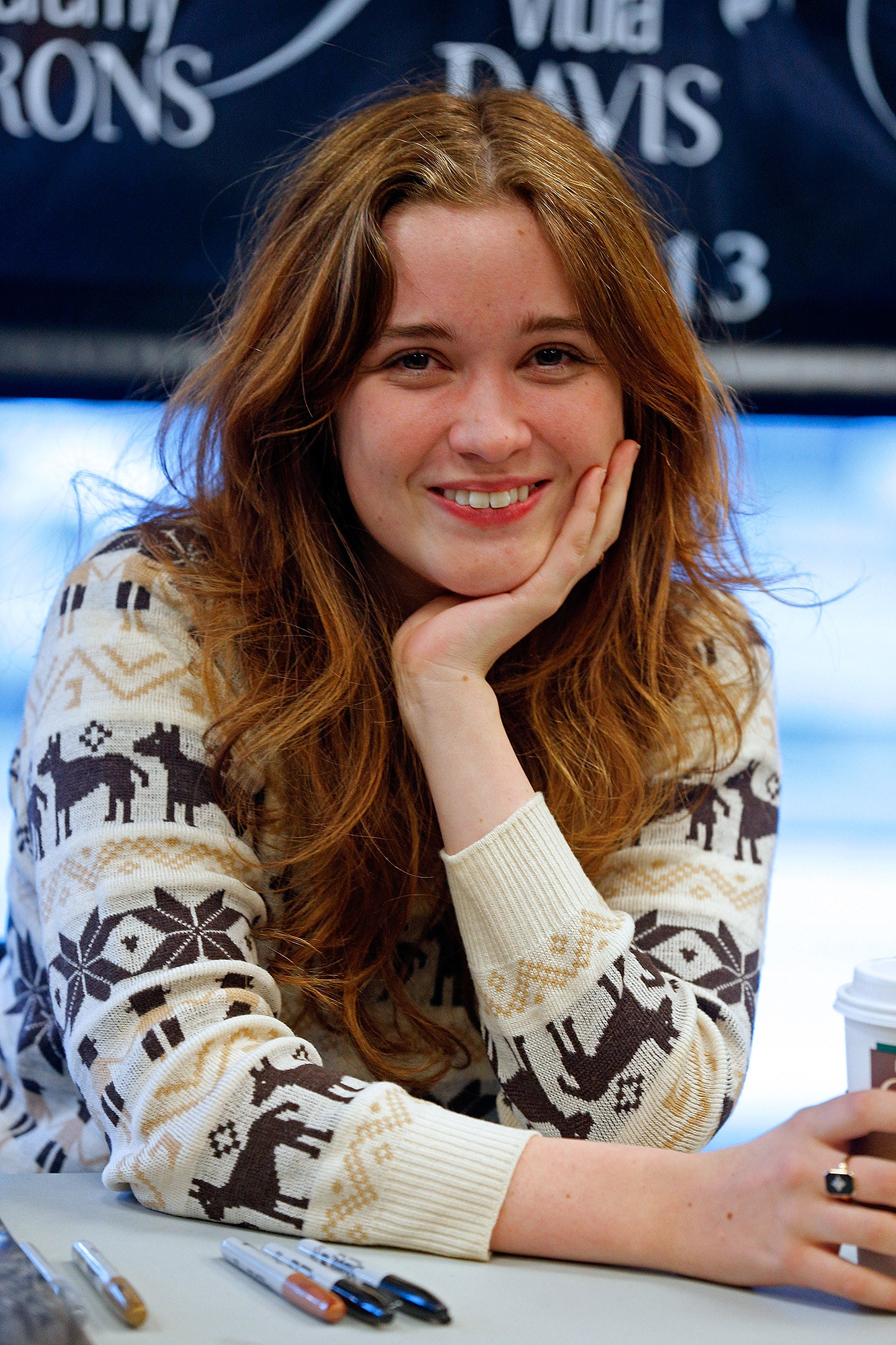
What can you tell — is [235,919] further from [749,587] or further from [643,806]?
[749,587]

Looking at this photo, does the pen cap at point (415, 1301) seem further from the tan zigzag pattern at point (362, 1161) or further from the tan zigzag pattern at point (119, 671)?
the tan zigzag pattern at point (119, 671)

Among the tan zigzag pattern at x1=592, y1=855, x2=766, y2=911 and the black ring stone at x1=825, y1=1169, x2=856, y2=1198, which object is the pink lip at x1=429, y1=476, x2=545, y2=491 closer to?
the tan zigzag pattern at x1=592, y1=855, x2=766, y2=911

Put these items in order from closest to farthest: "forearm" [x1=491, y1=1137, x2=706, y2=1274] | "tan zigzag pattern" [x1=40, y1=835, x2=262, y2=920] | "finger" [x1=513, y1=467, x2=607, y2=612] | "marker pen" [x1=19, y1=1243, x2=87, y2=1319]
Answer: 1. "marker pen" [x1=19, y1=1243, x2=87, y2=1319]
2. "forearm" [x1=491, y1=1137, x2=706, y2=1274]
3. "tan zigzag pattern" [x1=40, y1=835, x2=262, y2=920]
4. "finger" [x1=513, y1=467, x2=607, y2=612]

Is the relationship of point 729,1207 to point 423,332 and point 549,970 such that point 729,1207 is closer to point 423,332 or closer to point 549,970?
point 549,970

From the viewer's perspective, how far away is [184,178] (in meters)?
1.81

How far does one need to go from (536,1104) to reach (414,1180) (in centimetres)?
23

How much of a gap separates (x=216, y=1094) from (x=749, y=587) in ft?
2.87

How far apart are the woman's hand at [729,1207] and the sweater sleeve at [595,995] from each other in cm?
16

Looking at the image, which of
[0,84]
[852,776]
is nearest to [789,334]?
[852,776]

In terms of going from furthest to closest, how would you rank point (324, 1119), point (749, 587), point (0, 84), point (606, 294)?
point (0, 84)
point (749, 587)
point (606, 294)
point (324, 1119)

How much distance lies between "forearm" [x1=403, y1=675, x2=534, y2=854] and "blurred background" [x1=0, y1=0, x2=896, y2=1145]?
671mm

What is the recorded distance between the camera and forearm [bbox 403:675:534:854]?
1144mm

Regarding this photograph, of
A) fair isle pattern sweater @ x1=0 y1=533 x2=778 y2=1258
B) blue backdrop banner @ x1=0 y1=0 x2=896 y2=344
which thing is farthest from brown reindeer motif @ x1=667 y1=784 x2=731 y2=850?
blue backdrop banner @ x1=0 y1=0 x2=896 y2=344

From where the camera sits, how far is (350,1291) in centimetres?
75
